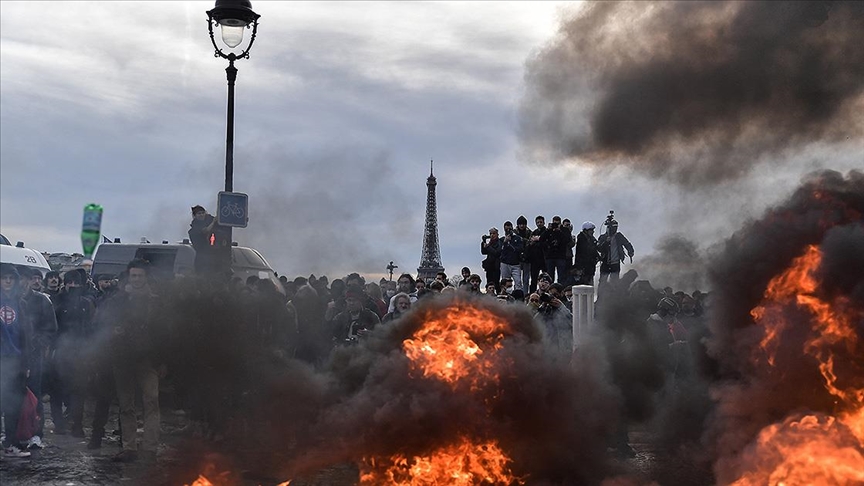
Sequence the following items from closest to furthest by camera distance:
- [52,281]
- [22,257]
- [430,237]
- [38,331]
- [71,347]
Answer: [38,331] < [71,347] < [52,281] < [22,257] < [430,237]

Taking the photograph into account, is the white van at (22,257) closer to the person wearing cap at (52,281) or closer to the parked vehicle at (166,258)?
the parked vehicle at (166,258)

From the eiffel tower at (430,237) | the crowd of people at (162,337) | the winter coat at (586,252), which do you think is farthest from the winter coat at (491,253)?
the eiffel tower at (430,237)

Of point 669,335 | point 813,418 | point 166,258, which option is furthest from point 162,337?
point 166,258

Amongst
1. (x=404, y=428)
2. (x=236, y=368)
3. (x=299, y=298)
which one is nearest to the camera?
(x=404, y=428)

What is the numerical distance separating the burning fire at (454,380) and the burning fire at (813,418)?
2.21 meters

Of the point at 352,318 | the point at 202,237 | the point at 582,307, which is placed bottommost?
the point at 352,318

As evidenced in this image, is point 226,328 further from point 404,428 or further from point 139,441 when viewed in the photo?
point 404,428

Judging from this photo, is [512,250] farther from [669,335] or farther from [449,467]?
[449,467]

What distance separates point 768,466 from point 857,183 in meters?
2.75

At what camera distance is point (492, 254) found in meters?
17.4

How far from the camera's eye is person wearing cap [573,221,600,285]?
53.6 feet

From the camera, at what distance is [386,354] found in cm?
909

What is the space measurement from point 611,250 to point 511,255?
171 centimetres

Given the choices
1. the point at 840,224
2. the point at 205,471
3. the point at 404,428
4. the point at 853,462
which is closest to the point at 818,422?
the point at 853,462
